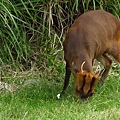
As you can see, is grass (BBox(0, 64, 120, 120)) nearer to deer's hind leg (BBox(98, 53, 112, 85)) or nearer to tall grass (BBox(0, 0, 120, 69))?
deer's hind leg (BBox(98, 53, 112, 85))

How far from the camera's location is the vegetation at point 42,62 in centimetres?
656

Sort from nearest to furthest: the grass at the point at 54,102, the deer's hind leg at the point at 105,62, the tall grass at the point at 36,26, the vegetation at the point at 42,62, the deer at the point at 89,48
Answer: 1. the grass at the point at 54,102
2. the vegetation at the point at 42,62
3. the deer at the point at 89,48
4. the deer's hind leg at the point at 105,62
5. the tall grass at the point at 36,26

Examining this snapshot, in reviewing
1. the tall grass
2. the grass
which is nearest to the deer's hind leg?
the grass

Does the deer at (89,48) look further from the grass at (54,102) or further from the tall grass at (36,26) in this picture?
the tall grass at (36,26)

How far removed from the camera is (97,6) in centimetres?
889

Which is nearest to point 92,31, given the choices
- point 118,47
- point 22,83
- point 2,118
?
point 118,47

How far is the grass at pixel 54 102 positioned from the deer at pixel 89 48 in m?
0.18

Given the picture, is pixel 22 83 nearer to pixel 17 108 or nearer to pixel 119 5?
pixel 17 108

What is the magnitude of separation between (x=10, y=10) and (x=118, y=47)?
5.76 feet

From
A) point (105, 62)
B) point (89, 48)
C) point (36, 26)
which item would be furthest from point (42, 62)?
point (89, 48)

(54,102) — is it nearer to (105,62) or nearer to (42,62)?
(105,62)

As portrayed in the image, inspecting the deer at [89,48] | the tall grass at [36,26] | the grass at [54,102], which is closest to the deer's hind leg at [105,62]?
the deer at [89,48]

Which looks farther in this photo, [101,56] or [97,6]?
[97,6]

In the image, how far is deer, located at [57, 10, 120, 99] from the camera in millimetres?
6664
